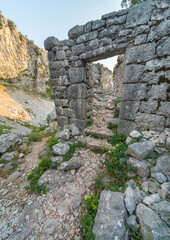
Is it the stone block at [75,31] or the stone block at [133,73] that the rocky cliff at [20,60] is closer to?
the stone block at [75,31]

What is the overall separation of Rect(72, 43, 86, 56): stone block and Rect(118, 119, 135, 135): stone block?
2.38 metres

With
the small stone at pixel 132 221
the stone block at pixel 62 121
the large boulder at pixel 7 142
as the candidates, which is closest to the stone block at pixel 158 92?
the small stone at pixel 132 221

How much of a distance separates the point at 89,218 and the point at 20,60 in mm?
24060

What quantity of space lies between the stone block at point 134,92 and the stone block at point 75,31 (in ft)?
6.70

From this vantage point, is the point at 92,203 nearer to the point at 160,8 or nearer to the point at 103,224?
the point at 103,224

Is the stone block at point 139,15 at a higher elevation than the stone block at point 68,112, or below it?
higher

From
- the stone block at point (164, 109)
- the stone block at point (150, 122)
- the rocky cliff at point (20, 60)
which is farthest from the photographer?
the rocky cliff at point (20, 60)

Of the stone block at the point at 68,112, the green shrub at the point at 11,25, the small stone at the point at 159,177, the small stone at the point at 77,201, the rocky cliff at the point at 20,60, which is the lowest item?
the small stone at the point at 77,201

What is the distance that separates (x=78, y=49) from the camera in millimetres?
2873

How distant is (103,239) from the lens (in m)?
1.17

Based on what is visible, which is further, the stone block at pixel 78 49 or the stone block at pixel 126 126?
the stone block at pixel 78 49

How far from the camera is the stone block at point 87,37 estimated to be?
8.42ft

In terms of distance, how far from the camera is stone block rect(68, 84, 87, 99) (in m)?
3.17

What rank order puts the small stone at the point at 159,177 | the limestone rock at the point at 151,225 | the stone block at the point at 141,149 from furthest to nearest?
the stone block at the point at 141,149 → the small stone at the point at 159,177 → the limestone rock at the point at 151,225
